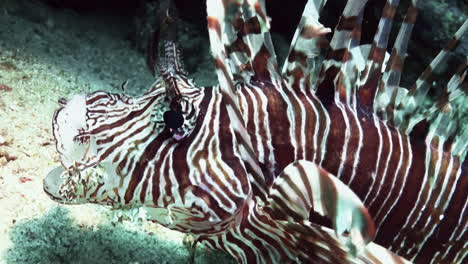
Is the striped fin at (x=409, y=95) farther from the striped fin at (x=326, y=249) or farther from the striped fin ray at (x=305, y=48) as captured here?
the striped fin at (x=326, y=249)

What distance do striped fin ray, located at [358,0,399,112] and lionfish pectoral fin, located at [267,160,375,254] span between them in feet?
2.75

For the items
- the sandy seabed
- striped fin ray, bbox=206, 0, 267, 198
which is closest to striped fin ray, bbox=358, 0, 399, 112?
striped fin ray, bbox=206, 0, 267, 198

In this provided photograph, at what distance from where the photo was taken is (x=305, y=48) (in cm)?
233

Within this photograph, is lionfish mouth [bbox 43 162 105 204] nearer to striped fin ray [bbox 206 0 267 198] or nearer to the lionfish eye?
the lionfish eye

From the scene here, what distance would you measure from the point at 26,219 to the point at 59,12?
15.9 feet

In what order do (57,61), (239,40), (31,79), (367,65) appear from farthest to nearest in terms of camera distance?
1. (57,61)
2. (31,79)
3. (367,65)
4. (239,40)

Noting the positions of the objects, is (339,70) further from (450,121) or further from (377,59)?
(450,121)

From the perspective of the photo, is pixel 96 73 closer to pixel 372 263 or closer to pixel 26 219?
pixel 26 219

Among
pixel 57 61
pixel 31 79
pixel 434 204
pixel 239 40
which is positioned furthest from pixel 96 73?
pixel 434 204

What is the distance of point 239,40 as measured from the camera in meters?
2.38

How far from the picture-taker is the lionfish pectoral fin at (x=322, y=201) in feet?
5.08

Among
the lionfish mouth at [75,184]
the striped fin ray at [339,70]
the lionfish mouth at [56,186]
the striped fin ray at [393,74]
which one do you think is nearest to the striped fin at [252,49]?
the striped fin ray at [339,70]

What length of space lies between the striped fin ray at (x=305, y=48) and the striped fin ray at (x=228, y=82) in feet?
1.19

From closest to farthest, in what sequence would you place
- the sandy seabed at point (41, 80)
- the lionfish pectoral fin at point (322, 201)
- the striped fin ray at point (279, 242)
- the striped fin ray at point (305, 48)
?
the lionfish pectoral fin at point (322, 201) → the striped fin ray at point (279, 242) → the striped fin ray at point (305, 48) → the sandy seabed at point (41, 80)
